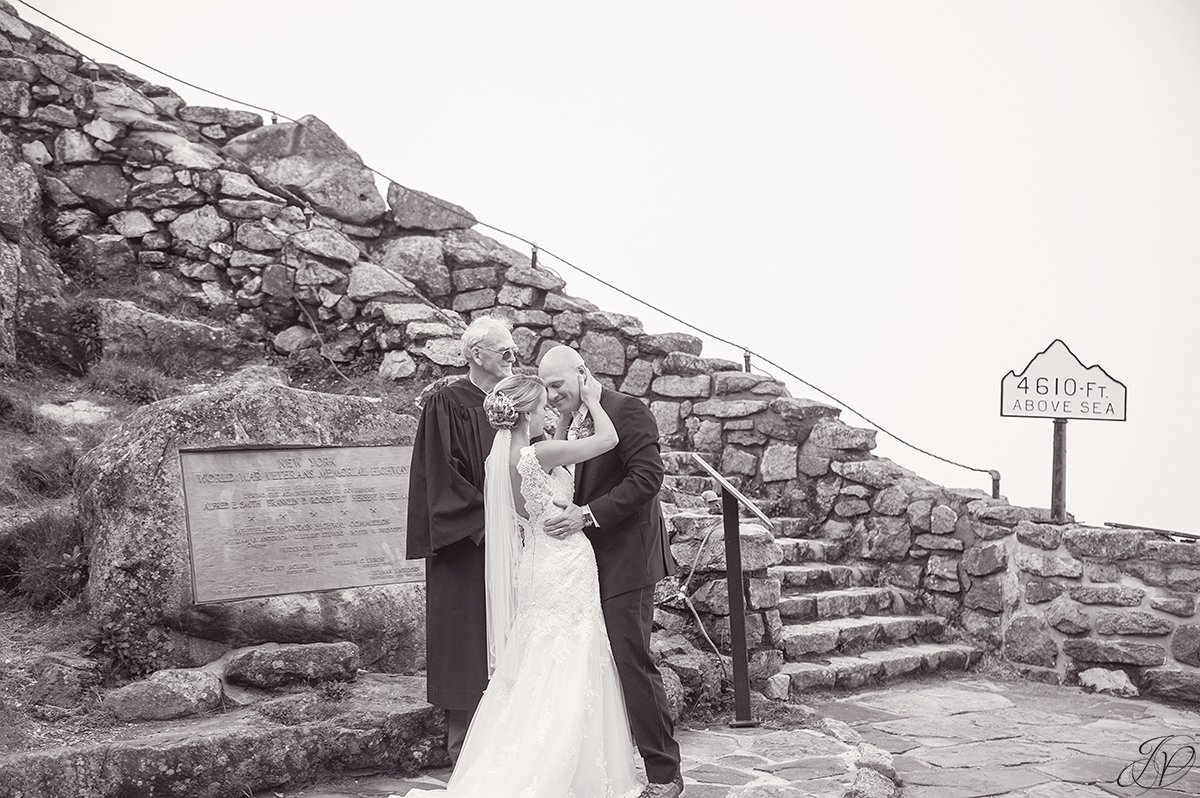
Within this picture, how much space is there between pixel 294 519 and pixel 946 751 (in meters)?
3.50

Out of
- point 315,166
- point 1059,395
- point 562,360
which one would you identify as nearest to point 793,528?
point 1059,395

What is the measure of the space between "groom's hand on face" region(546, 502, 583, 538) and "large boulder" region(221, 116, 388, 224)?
6.34 m

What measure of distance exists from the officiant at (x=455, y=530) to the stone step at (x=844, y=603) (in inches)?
132

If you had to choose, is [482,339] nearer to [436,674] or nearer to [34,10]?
[436,674]

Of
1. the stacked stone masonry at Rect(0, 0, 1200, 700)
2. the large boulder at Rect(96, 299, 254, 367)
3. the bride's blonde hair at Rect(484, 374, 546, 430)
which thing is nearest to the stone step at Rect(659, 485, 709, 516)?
the stacked stone masonry at Rect(0, 0, 1200, 700)

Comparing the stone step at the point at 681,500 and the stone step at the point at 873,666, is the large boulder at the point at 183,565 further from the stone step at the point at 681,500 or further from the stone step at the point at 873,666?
the stone step at the point at 681,500

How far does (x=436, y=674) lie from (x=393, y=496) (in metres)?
1.37

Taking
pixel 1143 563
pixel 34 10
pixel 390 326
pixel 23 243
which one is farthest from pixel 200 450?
pixel 34 10

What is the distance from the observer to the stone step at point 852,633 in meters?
6.88

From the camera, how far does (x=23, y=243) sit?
26.8 feet

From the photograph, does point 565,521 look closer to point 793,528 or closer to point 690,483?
point 690,483

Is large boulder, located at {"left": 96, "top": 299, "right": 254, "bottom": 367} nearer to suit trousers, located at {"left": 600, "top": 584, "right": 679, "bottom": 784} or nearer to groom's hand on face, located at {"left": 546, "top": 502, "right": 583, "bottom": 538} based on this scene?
groom's hand on face, located at {"left": 546, "top": 502, "right": 583, "bottom": 538}

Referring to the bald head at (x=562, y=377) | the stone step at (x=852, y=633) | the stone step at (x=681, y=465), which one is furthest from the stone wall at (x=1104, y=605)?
the bald head at (x=562, y=377)

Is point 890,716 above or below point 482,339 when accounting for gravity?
below
